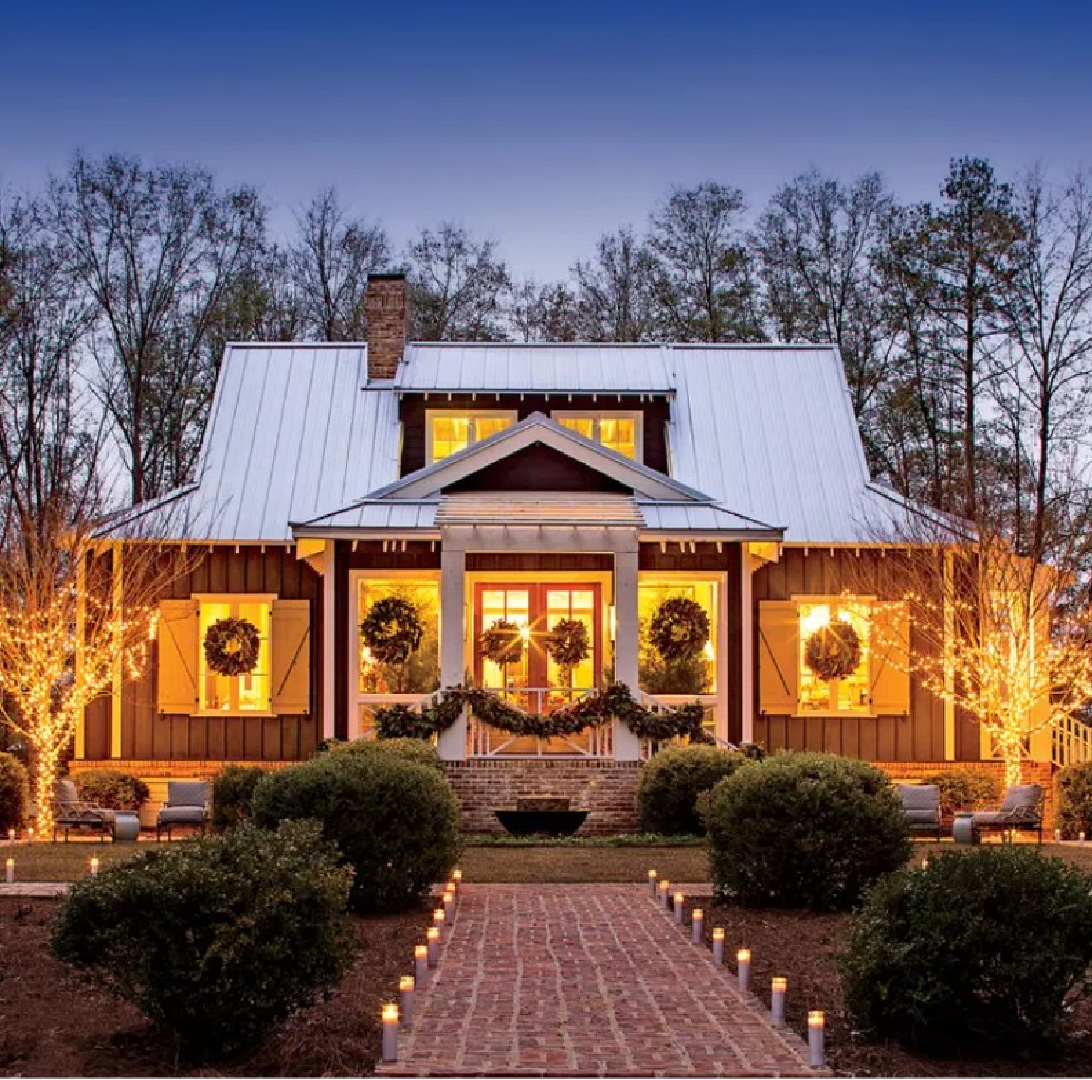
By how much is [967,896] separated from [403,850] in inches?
231

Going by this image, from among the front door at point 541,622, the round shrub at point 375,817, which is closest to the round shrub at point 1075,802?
the front door at point 541,622

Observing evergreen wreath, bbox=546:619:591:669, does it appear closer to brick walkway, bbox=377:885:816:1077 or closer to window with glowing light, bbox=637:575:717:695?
window with glowing light, bbox=637:575:717:695

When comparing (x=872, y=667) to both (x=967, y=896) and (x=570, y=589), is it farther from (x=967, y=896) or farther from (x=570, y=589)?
(x=967, y=896)

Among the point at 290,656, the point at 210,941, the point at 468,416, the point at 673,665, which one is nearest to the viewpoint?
the point at 210,941

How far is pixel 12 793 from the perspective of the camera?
20703 millimetres

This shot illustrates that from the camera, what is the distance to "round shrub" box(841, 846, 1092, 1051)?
8.45 m

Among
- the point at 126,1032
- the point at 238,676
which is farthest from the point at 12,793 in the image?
the point at 126,1032

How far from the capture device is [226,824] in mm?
19016

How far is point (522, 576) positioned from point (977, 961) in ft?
57.0

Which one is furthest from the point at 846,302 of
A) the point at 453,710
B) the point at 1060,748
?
the point at 453,710

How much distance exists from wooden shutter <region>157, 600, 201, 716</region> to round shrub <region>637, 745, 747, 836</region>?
7996 millimetres

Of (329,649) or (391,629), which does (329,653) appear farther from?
(391,629)

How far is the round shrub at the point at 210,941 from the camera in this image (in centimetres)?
816

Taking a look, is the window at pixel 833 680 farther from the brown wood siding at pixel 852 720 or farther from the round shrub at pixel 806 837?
the round shrub at pixel 806 837
